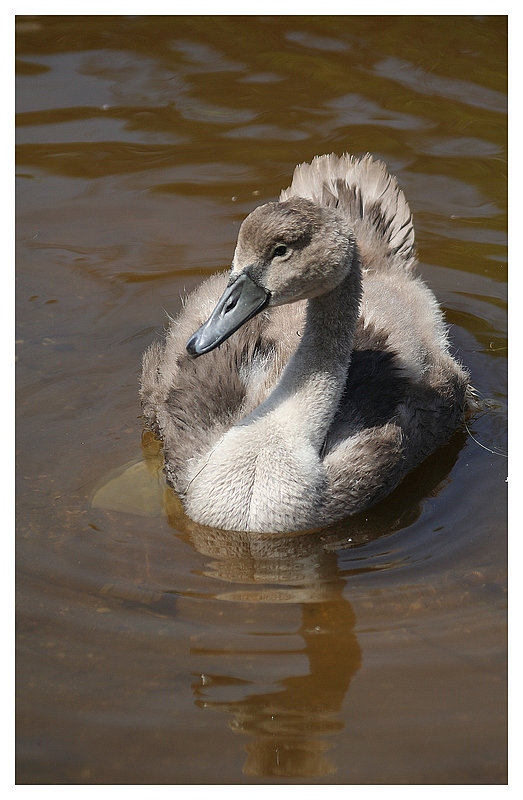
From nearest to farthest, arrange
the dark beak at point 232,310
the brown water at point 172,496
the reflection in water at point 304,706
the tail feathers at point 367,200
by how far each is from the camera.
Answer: the reflection in water at point 304,706, the brown water at point 172,496, the dark beak at point 232,310, the tail feathers at point 367,200

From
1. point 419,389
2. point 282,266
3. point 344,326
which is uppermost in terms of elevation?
point 282,266

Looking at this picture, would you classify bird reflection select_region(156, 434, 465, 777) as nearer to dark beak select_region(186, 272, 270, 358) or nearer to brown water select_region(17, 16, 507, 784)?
brown water select_region(17, 16, 507, 784)

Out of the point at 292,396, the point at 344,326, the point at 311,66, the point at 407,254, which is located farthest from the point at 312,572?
the point at 311,66

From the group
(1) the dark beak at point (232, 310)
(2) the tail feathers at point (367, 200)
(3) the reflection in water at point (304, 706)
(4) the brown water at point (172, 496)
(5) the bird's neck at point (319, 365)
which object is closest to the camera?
(3) the reflection in water at point (304, 706)

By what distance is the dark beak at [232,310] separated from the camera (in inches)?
190

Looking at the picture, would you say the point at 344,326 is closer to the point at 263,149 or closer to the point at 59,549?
the point at 59,549

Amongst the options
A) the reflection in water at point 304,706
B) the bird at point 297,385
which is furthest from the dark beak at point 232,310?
the reflection in water at point 304,706

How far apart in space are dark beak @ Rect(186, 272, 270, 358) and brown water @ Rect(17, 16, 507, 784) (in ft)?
3.54

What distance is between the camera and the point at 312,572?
5047 millimetres

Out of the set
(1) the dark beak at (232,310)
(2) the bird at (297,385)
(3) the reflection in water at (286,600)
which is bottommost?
(3) the reflection in water at (286,600)

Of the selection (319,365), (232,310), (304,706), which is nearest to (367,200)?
(319,365)

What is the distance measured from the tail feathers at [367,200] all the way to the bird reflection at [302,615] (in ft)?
4.73

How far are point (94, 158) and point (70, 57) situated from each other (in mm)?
1854

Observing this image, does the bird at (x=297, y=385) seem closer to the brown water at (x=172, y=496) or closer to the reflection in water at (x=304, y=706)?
the brown water at (x=172, y=496)
